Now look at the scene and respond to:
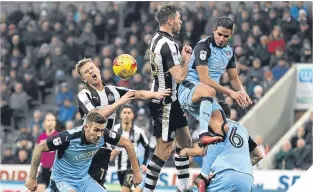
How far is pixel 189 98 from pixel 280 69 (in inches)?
415

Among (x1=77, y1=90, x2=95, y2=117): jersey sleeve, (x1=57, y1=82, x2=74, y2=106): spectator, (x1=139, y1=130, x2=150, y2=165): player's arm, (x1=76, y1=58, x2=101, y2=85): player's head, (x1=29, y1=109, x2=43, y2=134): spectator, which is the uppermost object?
(x1=76, y1=58, x2=101, y2=85): player's head

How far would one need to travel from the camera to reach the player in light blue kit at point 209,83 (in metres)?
12.2

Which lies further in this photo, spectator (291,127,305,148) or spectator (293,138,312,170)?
spectator (291,127,305,148)

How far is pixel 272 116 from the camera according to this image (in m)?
23.1

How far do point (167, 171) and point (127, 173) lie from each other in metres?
2.92

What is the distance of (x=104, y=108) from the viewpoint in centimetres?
1241

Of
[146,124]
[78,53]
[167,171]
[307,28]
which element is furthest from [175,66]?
[78,53]

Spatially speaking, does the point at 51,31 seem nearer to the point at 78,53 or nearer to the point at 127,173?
the point at 78,53

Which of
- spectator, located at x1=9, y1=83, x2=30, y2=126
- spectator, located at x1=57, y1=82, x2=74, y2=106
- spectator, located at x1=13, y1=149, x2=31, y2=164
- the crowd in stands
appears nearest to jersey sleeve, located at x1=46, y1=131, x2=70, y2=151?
the crowd in stands

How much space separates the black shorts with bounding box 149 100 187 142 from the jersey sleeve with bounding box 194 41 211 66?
2.84ft

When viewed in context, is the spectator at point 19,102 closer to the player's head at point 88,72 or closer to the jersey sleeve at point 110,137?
the player's head at point 88,72

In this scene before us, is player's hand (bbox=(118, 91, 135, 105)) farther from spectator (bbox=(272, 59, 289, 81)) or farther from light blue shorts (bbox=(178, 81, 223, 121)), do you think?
spectator (bbox=(272, 59, 289, 81))

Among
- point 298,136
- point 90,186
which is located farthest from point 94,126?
point 298,136

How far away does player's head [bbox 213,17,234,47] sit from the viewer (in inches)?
492
